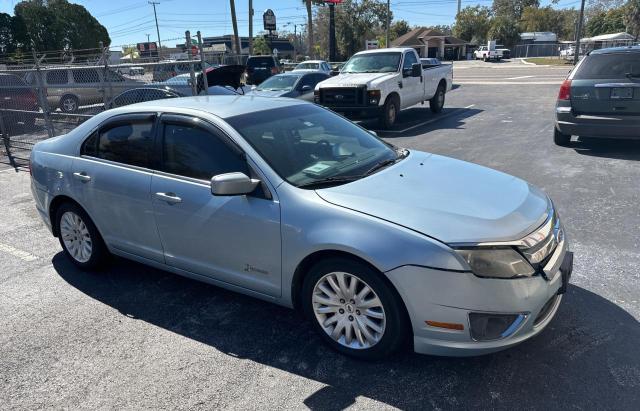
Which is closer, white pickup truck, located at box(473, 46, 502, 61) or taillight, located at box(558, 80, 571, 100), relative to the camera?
taillight, located at box(558, 80, 571, 100)

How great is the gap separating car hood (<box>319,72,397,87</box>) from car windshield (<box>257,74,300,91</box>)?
1582 mm

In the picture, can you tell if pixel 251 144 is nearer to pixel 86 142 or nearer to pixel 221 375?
pixel 221 375

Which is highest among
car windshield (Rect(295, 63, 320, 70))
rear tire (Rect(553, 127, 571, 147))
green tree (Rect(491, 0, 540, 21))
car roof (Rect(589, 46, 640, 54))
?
green tree (Rect(491, 0, 540, 21))

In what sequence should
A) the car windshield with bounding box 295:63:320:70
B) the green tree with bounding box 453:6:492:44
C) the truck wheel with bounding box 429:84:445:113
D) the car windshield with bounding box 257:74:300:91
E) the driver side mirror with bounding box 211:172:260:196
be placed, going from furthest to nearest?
1. the green tree with bounding box 453:6:492:44
2. the car windshield with bounding box 295:63:320:70
3. the truck wheel with bounding box 429:84:445:113
4. the car windshield with bounding box 257:74:300:91
5. the driver side mirror with bounding box 211:172:260:196

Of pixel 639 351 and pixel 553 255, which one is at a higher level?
pixel 553 255

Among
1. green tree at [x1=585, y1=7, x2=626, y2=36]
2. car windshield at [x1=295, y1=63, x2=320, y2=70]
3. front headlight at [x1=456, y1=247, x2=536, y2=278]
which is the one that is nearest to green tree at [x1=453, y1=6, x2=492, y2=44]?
green tree at [x1=585, y1=7, x2=626, y2=36]

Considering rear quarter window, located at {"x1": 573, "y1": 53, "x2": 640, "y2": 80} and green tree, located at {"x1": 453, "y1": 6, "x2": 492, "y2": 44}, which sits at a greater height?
green tree, located at {"x1": 453, "y1": 6, "x2": 492, "y2": 44}

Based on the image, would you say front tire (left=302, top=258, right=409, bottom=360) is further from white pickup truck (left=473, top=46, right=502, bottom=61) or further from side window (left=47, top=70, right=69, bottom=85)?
white pickup truck (left=473, top=46, right=502, bottom=61)

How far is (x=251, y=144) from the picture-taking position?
135 inches

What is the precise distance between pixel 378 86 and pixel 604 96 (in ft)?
16.6

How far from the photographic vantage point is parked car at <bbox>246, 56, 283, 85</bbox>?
848 inches

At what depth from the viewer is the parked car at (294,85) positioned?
13.2 m

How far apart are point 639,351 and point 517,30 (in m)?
89.9

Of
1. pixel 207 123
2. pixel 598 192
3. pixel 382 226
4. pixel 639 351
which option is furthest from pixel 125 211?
pixel 598 192
